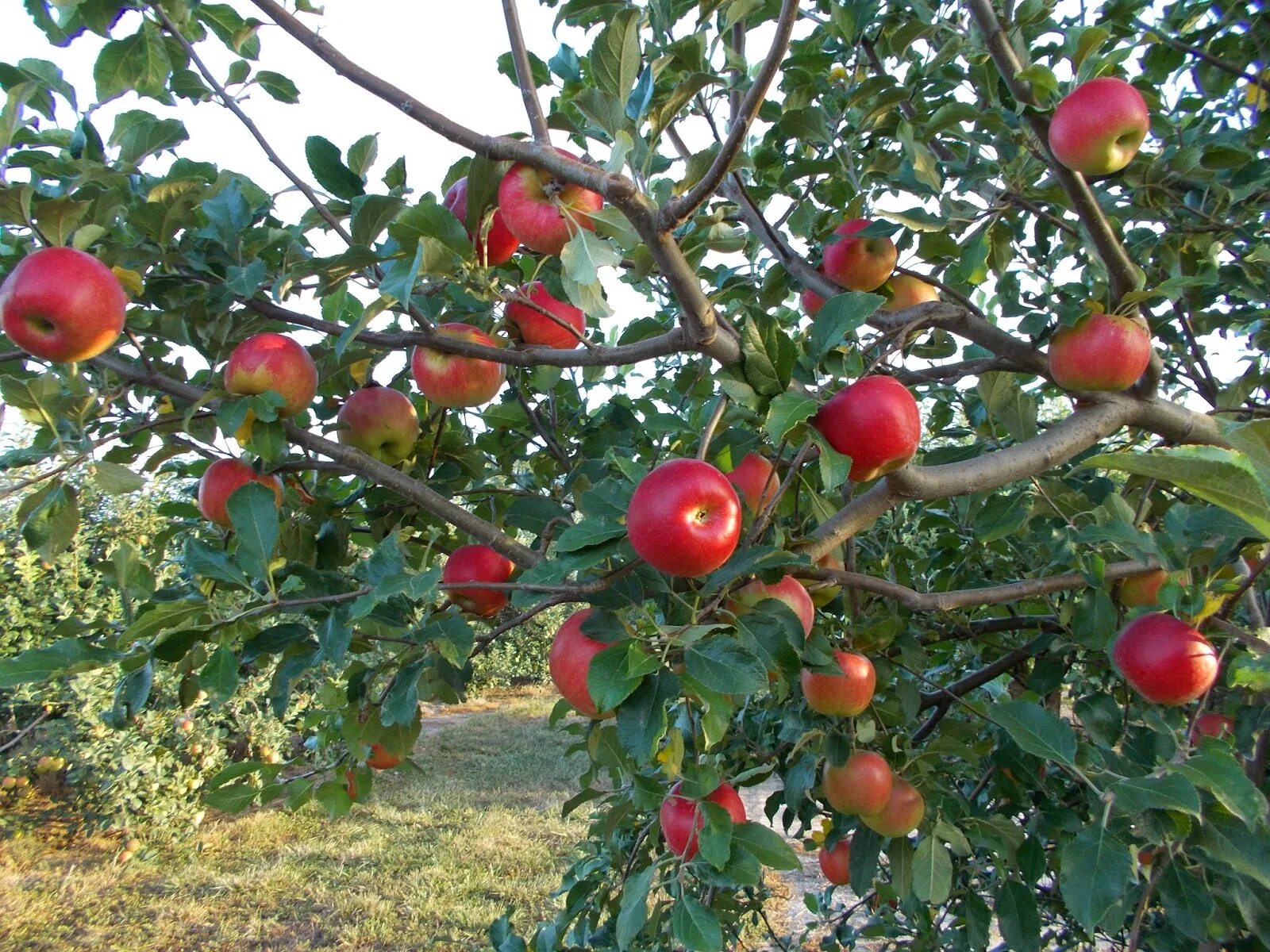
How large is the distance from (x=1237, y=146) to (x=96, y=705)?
721 centimetres

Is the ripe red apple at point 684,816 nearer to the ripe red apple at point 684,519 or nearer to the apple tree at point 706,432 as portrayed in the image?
the apple tree at point 706,432

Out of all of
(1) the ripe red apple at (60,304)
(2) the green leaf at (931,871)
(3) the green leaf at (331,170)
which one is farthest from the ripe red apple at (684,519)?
(2) the green leaf at (931,871)

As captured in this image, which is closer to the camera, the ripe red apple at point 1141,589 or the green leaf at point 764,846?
the green leaf at point 764,846

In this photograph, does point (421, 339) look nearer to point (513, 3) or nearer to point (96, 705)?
point (513, 3)

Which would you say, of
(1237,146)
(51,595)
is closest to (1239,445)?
(1237,146)

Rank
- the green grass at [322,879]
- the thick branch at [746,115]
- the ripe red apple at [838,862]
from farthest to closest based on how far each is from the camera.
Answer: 1. the green grass at [322,879]
2. the ripe red apple at [838,862]
3. the thick branch at [746,115]

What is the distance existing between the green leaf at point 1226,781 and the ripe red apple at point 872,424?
0.52m

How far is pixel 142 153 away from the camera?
1391mm

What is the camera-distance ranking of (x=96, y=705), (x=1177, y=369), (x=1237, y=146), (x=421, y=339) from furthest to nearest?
(x=96, y=705) → (x=1177, y=369) → (x=1237, y=146) → (x=421, y=339)

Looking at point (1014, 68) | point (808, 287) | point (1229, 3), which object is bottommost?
point (808, 287)

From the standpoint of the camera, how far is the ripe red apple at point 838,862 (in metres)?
2.23

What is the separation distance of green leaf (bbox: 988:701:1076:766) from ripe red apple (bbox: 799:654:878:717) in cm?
31

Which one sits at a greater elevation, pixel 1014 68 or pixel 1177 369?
pixel 1014 68

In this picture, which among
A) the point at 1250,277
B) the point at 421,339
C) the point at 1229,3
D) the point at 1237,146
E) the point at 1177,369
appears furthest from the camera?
the point at 1177,369
